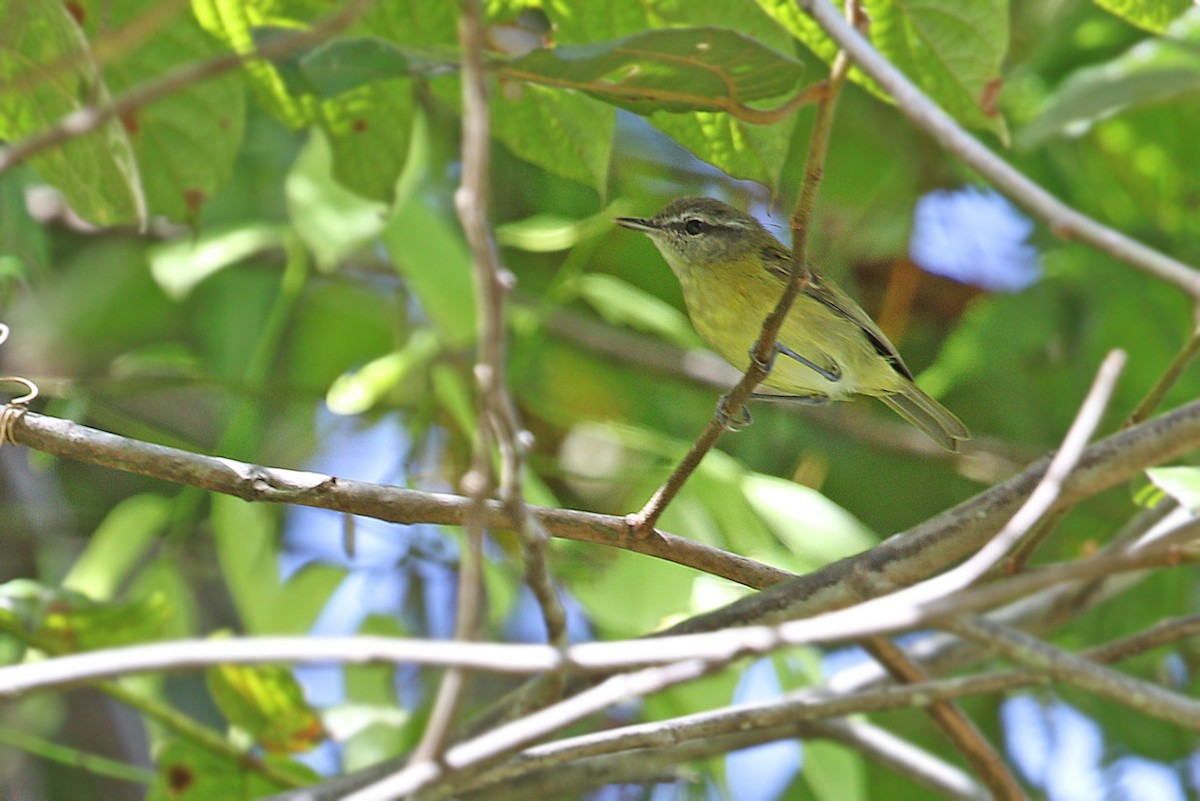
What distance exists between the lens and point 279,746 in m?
3.46

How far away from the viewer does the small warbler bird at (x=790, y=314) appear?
152 inches

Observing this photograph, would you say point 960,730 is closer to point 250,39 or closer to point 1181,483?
point 1181,483

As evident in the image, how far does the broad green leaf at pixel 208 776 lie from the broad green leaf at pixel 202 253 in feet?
3.94

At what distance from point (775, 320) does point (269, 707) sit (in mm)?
1881

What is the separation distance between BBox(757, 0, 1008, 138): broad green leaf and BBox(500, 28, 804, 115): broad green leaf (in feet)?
1.93

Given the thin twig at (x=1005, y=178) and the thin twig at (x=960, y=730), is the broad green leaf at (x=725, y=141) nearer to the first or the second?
the thin twig at (x=1005, y=178)

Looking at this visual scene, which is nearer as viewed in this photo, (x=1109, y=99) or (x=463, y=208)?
(x=463, y=208)

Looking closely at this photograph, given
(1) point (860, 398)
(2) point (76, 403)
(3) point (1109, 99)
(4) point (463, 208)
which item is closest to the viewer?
(4) point (463, 208)

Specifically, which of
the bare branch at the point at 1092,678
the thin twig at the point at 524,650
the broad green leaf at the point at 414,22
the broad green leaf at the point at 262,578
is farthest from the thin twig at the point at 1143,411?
the broad green leaf at the point at 262,578

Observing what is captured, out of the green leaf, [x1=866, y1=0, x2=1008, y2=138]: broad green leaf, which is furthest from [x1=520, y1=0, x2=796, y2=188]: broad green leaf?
the green leaf

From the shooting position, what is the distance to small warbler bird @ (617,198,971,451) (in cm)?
387

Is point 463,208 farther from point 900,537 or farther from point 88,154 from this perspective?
point 88,154

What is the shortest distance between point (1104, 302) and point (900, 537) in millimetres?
2317

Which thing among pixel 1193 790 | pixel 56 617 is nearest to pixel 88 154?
pixel 56 617
